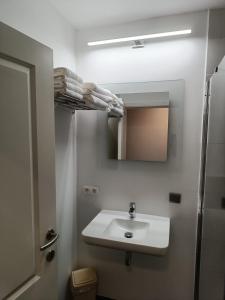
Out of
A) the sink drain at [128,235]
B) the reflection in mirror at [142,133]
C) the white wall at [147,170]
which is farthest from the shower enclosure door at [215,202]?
the sink drain at [128,235]

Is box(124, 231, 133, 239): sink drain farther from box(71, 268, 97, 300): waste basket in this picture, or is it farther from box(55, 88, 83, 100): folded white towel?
box(55, 88, 83, 100): folded white towel

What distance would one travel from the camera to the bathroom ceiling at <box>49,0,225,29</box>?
4.99 feet

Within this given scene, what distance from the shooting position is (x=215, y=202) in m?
1.31

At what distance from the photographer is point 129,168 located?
76.0 inches

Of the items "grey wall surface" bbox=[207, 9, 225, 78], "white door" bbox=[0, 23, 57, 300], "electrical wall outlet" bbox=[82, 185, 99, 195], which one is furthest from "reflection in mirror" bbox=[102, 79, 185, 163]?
"white door" bbox=[0, 23, 57, 300]

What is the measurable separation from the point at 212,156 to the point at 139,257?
1.14 m

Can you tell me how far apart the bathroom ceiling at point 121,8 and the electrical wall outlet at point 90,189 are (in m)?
1.42

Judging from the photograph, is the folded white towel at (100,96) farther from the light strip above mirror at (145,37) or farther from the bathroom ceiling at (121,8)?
the bathroom ceiling at (121,8)

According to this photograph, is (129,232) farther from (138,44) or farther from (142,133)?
(138,44)

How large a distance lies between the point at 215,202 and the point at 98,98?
1.00 metres

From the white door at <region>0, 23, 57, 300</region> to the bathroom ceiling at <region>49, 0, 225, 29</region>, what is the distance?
680mm

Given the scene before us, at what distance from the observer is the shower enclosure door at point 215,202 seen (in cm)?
118

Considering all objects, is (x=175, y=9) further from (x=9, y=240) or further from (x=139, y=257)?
(x=139, y=257)

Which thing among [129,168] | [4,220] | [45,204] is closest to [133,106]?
[129,168]
